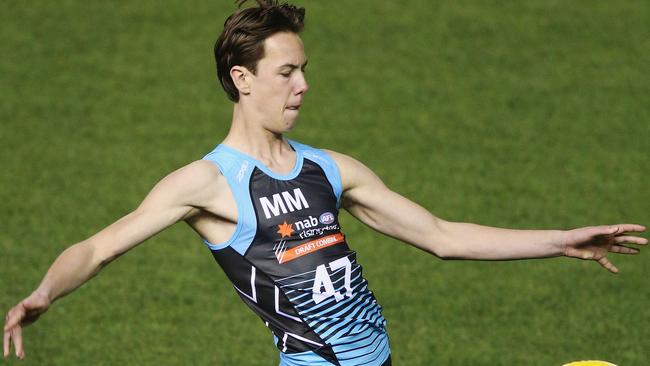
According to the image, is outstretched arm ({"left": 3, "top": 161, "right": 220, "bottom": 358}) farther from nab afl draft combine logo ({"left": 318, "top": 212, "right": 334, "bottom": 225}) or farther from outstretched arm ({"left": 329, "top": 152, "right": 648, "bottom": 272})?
outstretched arm ({"left": 329, "top": 152, "right": 648, "bottom": 272})

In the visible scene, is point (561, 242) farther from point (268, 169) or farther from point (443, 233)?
point (268, 169)

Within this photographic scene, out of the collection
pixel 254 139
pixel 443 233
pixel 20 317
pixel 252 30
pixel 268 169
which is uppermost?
pixel 252 30

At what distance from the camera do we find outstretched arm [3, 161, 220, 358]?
3975 millimetres

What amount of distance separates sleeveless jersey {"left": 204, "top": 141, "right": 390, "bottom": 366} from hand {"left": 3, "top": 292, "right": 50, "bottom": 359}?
3.23 ft

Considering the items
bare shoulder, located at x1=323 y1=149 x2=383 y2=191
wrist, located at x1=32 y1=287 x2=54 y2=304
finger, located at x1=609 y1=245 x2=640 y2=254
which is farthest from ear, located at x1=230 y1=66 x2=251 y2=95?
finger, located at x1=609 y1=245 x2=640 y2=254

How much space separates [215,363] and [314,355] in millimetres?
3011

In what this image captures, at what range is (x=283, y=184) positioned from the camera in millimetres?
4828

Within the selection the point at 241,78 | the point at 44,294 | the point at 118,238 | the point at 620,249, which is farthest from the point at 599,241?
the point at 44,294

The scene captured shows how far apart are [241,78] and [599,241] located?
5.80 ft

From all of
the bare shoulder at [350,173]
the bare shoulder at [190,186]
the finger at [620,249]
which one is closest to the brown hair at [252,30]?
the bare shoulder at [190,186]

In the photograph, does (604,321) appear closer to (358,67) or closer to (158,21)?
(358,67)

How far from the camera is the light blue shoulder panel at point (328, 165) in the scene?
16.3 feet

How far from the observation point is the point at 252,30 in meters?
4.72

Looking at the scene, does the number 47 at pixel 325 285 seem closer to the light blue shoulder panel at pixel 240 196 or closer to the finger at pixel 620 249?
the light blue shoulder panel at pixel 240 196
